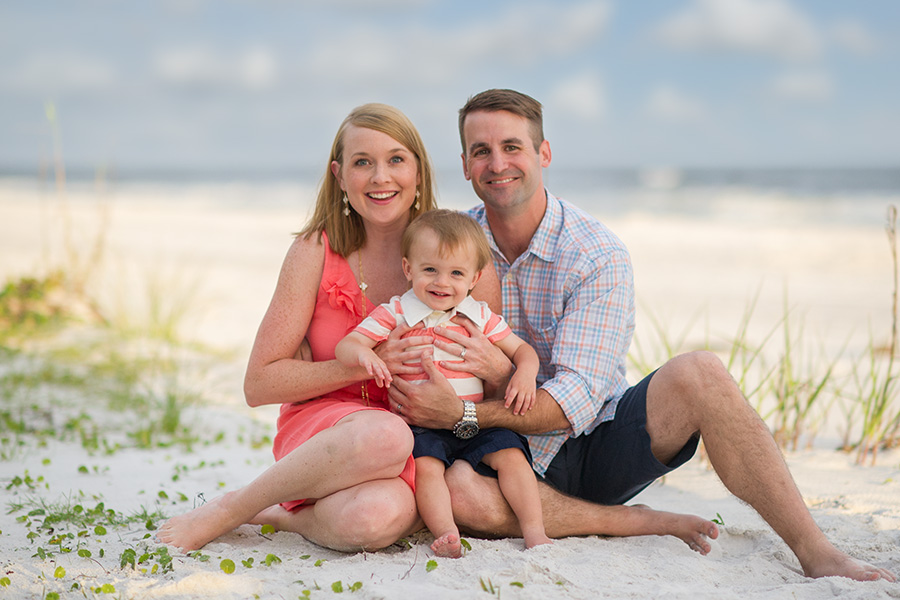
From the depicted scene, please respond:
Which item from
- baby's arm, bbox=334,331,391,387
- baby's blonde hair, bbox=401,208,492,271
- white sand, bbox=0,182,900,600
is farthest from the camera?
baby's blonde hair, bbox=401,208,492,271

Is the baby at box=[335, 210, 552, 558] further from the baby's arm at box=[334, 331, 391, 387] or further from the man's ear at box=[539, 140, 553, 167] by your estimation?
the man's ear at box=[539, 140, 553, 167]

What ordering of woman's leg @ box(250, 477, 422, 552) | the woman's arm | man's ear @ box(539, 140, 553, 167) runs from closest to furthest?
woman's leg @ box(250, 477, 422, 552), the woman's arm, man's ear @ box(539, 140, 553, 167)

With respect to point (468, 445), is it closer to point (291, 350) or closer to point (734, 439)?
point (291, 350)

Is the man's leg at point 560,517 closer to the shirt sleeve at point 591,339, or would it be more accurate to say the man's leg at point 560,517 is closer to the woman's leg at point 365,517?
the woman's leg at point 365,517

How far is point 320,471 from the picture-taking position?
2.73 meters

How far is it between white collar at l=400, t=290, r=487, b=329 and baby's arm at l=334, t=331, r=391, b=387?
7.2 inches

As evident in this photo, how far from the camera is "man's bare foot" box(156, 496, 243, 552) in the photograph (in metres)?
2.75

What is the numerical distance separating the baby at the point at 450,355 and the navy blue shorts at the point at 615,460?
23 centimetres

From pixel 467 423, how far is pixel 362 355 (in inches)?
18.6

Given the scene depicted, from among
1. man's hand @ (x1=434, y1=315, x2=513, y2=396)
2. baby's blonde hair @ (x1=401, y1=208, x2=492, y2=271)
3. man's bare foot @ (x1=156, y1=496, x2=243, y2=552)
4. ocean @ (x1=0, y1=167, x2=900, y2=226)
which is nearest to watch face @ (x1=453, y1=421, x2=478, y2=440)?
man's hand @ (x1=434, y1=315, x2=513, y2=396)

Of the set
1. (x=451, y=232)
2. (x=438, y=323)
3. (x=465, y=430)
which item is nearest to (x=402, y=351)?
(x=438, y=323)

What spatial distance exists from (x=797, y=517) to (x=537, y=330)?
1215mm

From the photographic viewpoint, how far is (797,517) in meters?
2.59

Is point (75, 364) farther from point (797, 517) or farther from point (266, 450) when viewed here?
point (797, 517)
